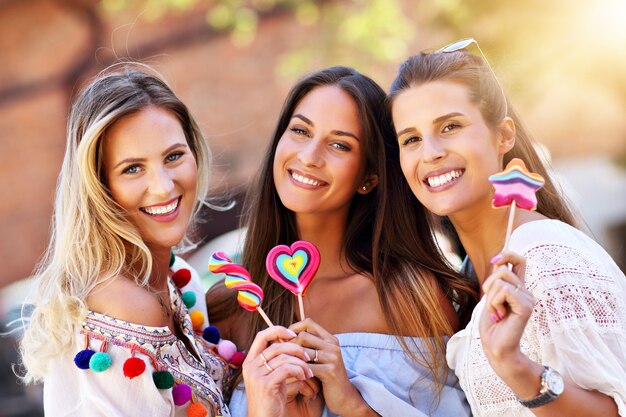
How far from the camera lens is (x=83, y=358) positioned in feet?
8.96

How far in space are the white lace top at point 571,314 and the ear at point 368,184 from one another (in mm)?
947

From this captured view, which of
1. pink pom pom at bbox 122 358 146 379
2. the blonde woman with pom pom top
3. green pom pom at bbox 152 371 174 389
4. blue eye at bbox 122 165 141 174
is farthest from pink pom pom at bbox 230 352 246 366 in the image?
blue eye at bbox 122 165 141 174

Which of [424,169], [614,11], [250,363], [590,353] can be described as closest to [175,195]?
[250,363]

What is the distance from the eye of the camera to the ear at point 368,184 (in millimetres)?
3510

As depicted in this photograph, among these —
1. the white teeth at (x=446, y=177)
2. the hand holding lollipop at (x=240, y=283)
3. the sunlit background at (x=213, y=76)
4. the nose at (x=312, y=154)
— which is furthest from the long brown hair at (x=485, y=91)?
the sunlit background at (x=213, y=76)

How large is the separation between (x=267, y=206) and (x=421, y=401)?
3.44 feet

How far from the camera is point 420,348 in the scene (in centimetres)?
316

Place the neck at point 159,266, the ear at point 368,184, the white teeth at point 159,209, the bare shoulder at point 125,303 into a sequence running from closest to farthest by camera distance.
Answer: the bare shoulder at point 125,303
the white teeth at point 159,209
the neck at point 159,266
the ear at point 368,184

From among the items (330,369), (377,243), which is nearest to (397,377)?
(330,369)

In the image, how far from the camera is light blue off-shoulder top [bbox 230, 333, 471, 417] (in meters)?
3.11

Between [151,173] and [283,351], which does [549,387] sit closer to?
[283,351]

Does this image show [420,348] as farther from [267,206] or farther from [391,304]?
[267,206]

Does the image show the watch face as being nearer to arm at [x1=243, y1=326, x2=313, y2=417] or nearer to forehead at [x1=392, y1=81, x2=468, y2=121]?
arm at [x1=243, y1=326, x2=313, y2=417]

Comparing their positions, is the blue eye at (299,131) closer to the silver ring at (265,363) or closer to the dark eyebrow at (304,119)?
the dark eyebrow at (304,119)
